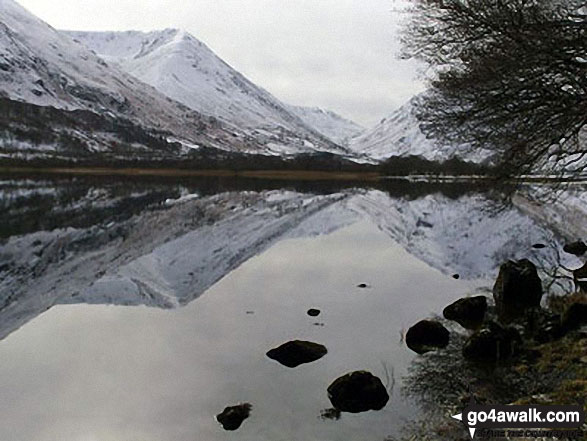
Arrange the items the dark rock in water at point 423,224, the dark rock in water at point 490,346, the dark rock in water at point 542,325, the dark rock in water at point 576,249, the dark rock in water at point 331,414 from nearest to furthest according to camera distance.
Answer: the dark rock in water at point 331,414, the dark rock in water at point 490,346, the dark rock in water at point 542,325, the dark rock in water at point 576,249, the dark rock in water at point 423,224

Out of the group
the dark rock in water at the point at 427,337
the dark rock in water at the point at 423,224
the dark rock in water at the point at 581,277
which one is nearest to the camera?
the dark rock in water at the point at 427,337

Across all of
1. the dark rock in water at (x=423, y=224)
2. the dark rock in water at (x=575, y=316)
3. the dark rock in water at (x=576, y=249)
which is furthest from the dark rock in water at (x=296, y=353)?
the dark rock in water at (x=423, y=224)

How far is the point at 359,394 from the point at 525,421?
371 centimetres

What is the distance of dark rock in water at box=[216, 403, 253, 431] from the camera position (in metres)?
11.0

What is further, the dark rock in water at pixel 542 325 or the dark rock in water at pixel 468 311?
the dark rock in water at pixel 468 311

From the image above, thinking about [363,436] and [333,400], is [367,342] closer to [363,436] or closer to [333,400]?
[333,400]

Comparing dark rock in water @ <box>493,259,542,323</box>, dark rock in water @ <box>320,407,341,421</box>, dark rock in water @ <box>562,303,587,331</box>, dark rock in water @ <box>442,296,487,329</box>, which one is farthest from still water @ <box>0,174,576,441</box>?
dark rock in water @ <box>562,303,587,331</box>

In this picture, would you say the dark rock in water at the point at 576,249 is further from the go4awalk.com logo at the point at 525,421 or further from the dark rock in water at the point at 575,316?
the go4awalk.com logo at the point at 525,421

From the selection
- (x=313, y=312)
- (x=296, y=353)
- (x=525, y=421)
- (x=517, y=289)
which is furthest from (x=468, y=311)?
(x=525, y=421)

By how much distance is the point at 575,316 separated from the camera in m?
15.8

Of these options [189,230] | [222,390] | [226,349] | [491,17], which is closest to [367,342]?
[226,349]

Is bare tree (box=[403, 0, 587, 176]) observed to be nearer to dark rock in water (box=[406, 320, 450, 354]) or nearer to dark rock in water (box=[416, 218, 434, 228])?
dark rock in water (box=[406, 320, 450, 354])

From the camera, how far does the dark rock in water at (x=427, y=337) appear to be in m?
15.1

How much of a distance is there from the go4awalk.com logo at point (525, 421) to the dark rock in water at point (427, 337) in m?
5.00
